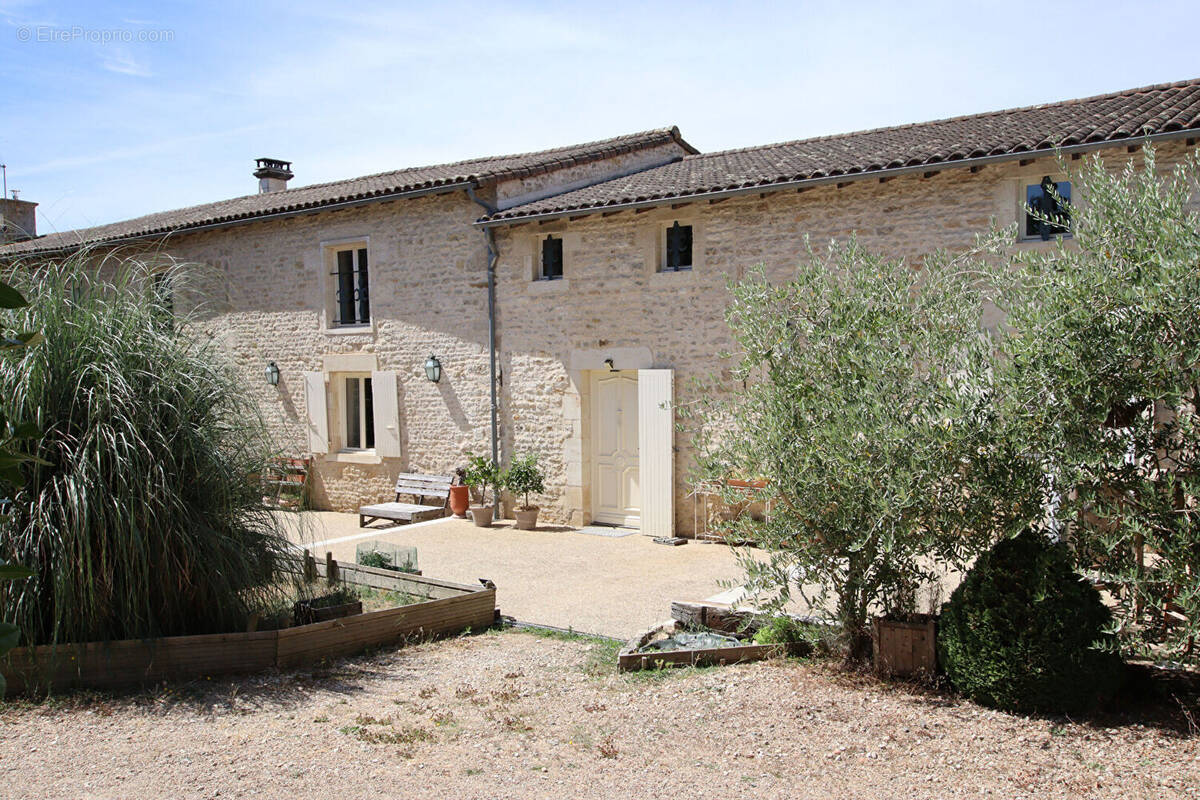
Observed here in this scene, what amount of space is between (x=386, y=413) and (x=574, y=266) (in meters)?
3.53

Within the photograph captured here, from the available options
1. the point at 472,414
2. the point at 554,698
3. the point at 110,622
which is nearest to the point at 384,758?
the point at 554,698

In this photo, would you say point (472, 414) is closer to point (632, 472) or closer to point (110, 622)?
point (632, 472)

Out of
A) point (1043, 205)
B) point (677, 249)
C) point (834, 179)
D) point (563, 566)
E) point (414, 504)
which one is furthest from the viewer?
point (414, 504)

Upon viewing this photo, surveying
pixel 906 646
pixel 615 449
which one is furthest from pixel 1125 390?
pixel 615 449

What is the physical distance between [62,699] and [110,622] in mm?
475

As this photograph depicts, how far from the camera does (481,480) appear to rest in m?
11.3

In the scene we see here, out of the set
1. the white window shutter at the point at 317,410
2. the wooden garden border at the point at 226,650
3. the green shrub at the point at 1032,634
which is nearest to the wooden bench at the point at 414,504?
the white window shutter at the point at 317,410

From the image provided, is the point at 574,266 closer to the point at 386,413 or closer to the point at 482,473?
the point at 482,473

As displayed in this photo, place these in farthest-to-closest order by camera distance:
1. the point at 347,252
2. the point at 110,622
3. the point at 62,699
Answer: the point at 347,252 → the point at 110,622 → the point at 62,699

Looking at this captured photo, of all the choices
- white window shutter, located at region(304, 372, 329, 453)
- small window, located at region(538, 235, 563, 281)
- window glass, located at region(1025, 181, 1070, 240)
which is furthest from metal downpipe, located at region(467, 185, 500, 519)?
window glass, located at region(1025, 181, 1070, 240)

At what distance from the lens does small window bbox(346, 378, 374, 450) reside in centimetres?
1307

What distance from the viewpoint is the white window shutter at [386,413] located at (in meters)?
12.2

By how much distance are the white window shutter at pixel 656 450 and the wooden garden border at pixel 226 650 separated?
387cm

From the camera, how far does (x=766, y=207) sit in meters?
9.32
